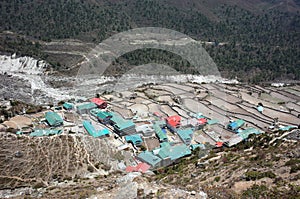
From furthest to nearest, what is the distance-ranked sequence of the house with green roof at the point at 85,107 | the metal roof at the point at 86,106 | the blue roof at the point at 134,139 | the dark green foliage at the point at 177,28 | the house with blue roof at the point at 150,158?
the dark green foliage at the point at 177,28 < the metal roof at the point at 86,106 < the house with green roof at the point at 85,107 < the blue roof at the point at 134,139 < the house with blue roof at the point at 150,158

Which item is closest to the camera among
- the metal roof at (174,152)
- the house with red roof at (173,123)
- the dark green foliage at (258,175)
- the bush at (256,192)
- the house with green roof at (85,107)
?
the bush at (256,192)

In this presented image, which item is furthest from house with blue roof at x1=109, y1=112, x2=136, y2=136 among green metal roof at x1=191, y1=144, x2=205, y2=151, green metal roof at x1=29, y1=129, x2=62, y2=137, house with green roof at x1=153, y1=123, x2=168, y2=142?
green metal roof at x1=191, y1=144, x2=205, y2=151

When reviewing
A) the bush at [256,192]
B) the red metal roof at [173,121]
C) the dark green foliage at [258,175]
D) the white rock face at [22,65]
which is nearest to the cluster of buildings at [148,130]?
the red metal roof at [173,121]

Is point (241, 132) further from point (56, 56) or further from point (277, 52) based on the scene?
point (277, 52)

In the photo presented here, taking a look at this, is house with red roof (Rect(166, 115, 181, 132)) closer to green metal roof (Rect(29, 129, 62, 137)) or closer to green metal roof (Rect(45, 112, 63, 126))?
green metal roof (Rect(45, 112, 63, 126))

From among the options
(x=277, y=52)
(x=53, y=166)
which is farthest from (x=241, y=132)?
(x=277, y=52)

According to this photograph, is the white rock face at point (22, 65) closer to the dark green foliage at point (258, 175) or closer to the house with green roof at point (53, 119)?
the house with green roof at point (53, 119)

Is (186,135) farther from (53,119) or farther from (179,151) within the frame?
(53,119)
